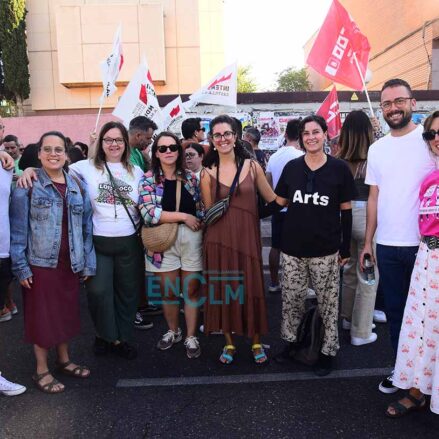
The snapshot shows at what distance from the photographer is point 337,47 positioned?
589 centimetres

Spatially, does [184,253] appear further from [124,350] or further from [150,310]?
[150,310]

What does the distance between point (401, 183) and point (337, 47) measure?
3.66m

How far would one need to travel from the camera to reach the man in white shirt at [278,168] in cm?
492

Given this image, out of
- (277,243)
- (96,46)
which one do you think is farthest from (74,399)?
(96,46)

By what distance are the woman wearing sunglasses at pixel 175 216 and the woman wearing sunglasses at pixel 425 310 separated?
5.40ft

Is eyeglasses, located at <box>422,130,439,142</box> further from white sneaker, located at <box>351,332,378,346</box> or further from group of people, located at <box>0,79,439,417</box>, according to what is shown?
white sneaker, located at <box>351,332,378,346</box>

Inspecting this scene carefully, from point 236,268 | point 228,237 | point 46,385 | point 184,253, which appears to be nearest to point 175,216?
point 184,253

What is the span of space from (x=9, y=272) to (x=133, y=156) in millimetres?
1719

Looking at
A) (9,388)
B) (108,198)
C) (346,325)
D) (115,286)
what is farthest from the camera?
(346,325)

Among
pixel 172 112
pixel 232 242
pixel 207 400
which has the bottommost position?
pixel 207 400

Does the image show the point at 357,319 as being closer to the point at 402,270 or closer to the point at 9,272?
the point at 402,270

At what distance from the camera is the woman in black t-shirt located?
3258 millimetres

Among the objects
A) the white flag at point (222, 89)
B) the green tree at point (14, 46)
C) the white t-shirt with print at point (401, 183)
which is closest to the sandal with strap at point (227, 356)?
the white t-shirt with print at point (401, 183)

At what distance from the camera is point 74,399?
315cm
